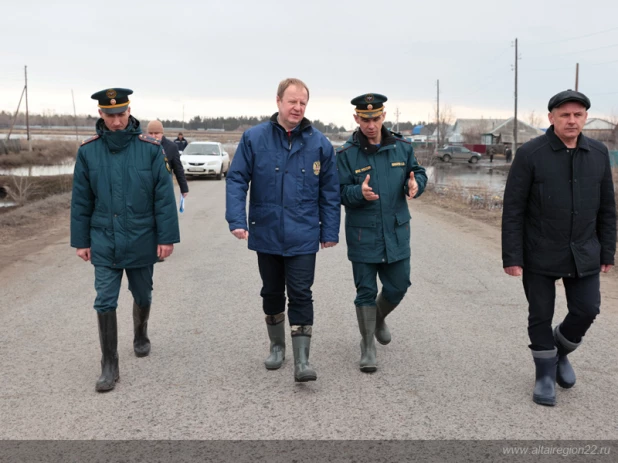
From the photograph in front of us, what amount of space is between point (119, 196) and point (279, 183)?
109 centimetres

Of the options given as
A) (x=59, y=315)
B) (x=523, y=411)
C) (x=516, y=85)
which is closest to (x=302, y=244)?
(x=523, y=411)

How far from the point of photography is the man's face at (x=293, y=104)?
4.30 metres

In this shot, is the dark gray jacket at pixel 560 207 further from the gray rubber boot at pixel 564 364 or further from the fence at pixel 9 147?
the fence at pixel 9 147

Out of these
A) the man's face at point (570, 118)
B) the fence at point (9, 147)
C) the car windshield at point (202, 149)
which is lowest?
the man's face at point (570, 118)

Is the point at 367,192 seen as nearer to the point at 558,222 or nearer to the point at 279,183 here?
the point at 279,183

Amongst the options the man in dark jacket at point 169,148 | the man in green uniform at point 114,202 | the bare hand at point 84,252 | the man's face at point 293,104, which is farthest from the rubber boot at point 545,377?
the man in dark jacket at point 169,148

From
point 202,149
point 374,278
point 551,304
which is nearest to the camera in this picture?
point 551,304

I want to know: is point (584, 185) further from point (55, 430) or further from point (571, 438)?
point (55, 430)

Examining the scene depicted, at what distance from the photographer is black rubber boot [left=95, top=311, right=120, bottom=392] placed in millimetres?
4320

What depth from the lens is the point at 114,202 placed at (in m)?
4.42

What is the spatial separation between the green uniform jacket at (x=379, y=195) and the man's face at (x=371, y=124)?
0.19 ft

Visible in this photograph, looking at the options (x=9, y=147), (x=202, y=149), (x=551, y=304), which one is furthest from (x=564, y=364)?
(x=9, y=147)

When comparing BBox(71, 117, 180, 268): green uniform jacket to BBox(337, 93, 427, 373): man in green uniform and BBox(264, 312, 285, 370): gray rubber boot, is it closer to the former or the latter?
Result: BBox(264, 312, 285, 370): gray rubber boot

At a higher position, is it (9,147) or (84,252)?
(9,147)
